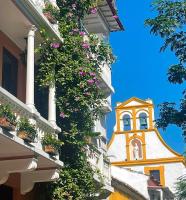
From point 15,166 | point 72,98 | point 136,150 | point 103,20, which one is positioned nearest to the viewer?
point 15,166

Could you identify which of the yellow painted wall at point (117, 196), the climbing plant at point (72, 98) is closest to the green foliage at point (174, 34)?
the climbing plant at point (72, 98)

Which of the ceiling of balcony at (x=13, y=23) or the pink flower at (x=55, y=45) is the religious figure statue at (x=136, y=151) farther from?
the ceiling of balcony at (x=13, y=23)

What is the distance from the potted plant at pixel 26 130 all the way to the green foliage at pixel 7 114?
0.36 meters

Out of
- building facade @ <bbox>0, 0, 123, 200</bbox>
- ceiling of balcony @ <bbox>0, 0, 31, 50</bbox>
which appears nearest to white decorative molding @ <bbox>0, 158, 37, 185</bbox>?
building facade @ <bbox>0, 0, 123, 200</bbox>

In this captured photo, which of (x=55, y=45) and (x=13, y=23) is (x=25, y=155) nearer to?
(x=13, y=23)

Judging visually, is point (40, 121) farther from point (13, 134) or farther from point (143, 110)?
point (143, 110)

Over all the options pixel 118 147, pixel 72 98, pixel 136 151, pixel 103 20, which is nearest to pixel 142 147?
pixel 136 151

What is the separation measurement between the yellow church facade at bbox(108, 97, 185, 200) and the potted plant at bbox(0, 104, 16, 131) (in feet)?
126

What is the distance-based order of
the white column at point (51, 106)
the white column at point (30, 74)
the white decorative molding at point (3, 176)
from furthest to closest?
the white column at point (51, 106) < the white column at point (30, 74) < the white decorative molding at point (3, 176)

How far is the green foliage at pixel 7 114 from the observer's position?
1047cm

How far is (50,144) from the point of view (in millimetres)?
12453

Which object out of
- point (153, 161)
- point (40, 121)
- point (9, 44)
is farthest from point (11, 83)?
point (153, 161)

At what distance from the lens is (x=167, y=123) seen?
15367 mm

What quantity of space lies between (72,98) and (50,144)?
8.10 ft
